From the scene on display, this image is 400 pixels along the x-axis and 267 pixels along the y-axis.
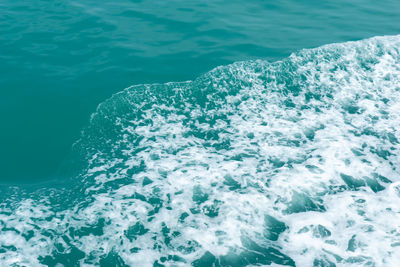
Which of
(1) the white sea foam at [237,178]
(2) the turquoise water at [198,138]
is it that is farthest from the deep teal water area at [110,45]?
(1) the white sea foam at [237,178]

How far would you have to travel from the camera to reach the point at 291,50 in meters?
10.1

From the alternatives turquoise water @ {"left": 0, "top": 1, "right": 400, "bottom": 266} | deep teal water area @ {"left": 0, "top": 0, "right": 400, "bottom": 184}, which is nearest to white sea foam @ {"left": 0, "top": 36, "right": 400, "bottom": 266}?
turquoise water @ {"left": 0, "top": 1, "right": 400, "bottom": 266}

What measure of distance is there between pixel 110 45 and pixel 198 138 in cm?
473

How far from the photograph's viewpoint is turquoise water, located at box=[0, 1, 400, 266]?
17.4 feet

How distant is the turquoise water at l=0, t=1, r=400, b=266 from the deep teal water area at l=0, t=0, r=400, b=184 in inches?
2.0

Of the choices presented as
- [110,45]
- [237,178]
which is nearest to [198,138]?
[237,178]

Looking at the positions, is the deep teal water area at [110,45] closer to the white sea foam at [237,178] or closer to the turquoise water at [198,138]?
the turquoise water at [198,138]

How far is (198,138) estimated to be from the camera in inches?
294

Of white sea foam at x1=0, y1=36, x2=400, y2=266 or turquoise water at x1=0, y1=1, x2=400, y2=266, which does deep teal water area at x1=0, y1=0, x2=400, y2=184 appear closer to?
turquoise water at x1=0, y1=1, x2=400, y2=266

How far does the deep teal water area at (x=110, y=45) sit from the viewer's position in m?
7.41

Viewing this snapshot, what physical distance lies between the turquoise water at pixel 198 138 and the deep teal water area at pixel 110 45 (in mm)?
51

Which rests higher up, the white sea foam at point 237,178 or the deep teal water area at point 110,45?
the deep teal water area at point 110,45

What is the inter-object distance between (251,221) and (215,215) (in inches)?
23.1

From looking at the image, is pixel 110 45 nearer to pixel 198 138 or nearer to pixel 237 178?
pixel 198 138
